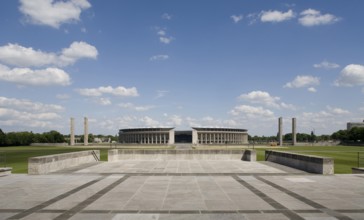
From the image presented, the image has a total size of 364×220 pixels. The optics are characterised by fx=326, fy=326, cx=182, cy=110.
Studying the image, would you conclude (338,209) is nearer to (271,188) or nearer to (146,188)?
(271,188)

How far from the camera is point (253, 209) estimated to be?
38.0 ft

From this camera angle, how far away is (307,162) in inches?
908

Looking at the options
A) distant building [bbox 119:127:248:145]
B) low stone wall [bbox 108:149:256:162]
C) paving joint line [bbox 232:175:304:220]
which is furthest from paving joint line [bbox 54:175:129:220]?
distant building [bbox 119:127:248:145]

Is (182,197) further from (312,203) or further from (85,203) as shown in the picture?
(312,203)

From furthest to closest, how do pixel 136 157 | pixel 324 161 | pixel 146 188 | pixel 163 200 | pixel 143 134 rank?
1. pixel 143 134
2. pixel 136 157
3. pixel 324 161
4. pixel 146 188
5. pixel 163 200

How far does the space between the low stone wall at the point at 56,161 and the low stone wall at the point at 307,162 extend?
17.7 meters

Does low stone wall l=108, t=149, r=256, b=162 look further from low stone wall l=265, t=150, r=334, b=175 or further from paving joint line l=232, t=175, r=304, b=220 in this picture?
paving joint line l=232, t=175, r=304, b=220

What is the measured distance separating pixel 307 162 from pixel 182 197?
42.7 ft

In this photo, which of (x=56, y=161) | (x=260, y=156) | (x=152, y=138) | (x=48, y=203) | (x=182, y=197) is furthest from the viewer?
(x=152, y=138)

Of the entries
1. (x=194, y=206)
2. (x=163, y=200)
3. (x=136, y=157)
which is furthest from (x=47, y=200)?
(x=136, y=157)

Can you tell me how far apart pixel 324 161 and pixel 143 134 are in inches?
6568

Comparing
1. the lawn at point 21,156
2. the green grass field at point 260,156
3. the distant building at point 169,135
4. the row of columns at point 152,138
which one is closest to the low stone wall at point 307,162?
the green grass field at point 260,156

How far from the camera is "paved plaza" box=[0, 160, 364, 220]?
35.9ft

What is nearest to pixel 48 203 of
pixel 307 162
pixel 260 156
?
pixel 307 162
